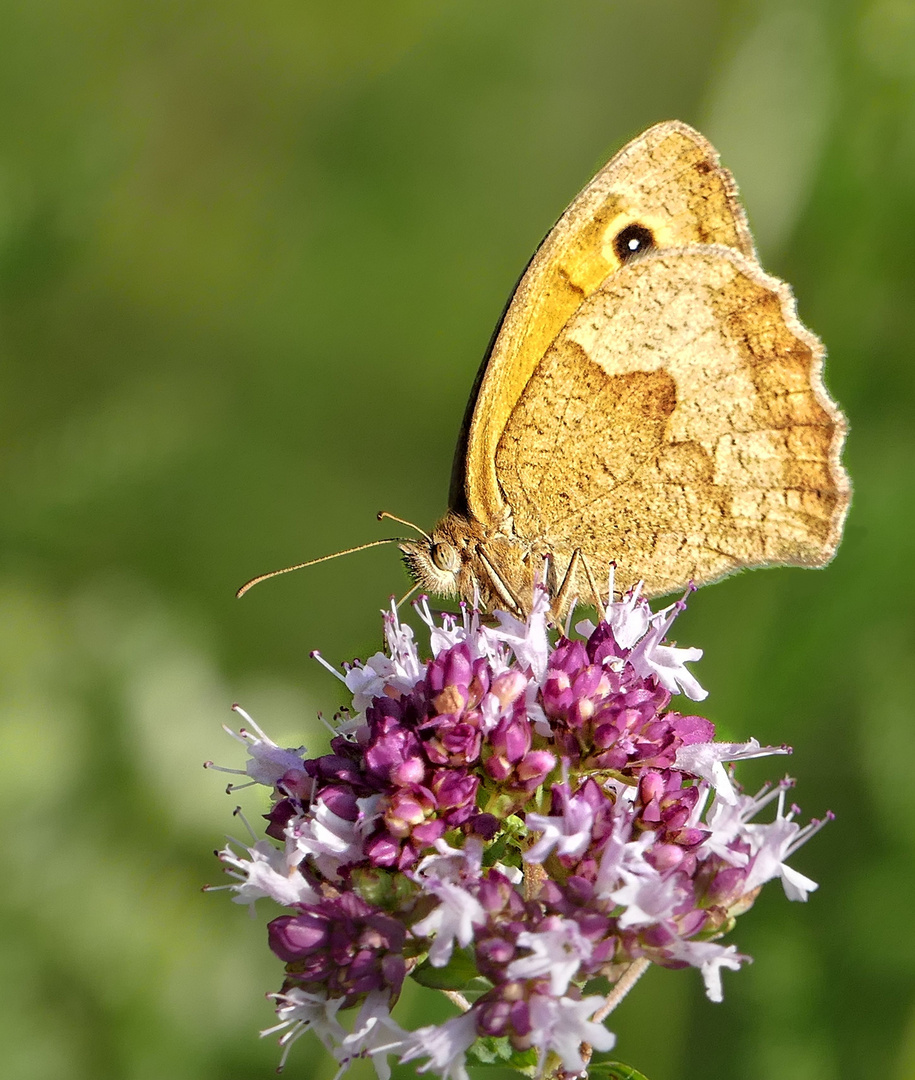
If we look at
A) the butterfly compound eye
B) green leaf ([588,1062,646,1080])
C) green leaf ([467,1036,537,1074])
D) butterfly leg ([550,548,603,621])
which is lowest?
green leaf ([588,1062,646,1080])

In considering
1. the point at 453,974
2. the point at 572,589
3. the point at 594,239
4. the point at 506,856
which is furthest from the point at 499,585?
the point at 453,974

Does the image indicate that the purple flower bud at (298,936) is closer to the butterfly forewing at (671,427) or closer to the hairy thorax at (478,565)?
the hairy thorax at (478,565)

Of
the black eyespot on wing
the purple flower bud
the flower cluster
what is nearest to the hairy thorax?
the flower cluster

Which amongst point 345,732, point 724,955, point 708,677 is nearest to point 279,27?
point 708,677

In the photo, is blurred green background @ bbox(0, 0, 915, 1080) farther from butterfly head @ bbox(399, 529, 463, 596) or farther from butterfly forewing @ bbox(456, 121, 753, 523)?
butterfly forewing @ bbox(456, 121, 753, 523)

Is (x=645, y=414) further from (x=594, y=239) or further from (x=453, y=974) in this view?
(x=453, y=974)

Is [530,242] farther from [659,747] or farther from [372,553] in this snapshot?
[659,747]

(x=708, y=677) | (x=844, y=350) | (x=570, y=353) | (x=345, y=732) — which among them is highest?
(x=844, y=350)
